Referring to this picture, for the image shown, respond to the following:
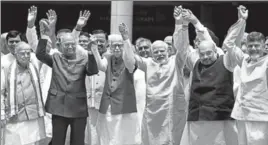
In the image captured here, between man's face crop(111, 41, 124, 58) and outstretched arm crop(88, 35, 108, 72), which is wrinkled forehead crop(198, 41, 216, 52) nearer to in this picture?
man's face crop(111, 41, 124, 58)

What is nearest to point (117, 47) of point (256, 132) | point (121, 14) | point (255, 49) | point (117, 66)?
point (117, 66)

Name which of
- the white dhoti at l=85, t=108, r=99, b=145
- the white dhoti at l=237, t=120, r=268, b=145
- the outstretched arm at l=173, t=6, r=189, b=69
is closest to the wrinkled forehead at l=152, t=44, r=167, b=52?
the outstretched arm at l=173, t=6, r=189, b=69

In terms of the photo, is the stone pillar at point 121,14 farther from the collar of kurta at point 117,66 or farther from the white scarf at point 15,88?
the white scarf at point 15,88

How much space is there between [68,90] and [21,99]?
59 centimetres

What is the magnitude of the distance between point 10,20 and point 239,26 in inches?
363

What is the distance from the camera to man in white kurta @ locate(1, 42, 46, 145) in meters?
10.3

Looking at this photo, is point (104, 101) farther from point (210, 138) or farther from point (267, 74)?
point (267, 74)

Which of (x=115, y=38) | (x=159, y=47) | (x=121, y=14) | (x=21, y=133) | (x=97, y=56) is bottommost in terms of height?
(x=21, y=133)

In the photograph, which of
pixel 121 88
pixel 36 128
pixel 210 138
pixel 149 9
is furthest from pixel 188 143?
pixel 149 9

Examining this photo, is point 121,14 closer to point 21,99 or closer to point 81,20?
point 81,20

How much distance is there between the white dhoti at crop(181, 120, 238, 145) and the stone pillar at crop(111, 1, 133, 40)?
6.33m

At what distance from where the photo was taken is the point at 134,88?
11.0 metres

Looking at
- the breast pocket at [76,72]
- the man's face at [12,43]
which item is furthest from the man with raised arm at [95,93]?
the man's face at [12,43]

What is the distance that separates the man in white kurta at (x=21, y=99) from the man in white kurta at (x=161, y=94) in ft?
4.68
